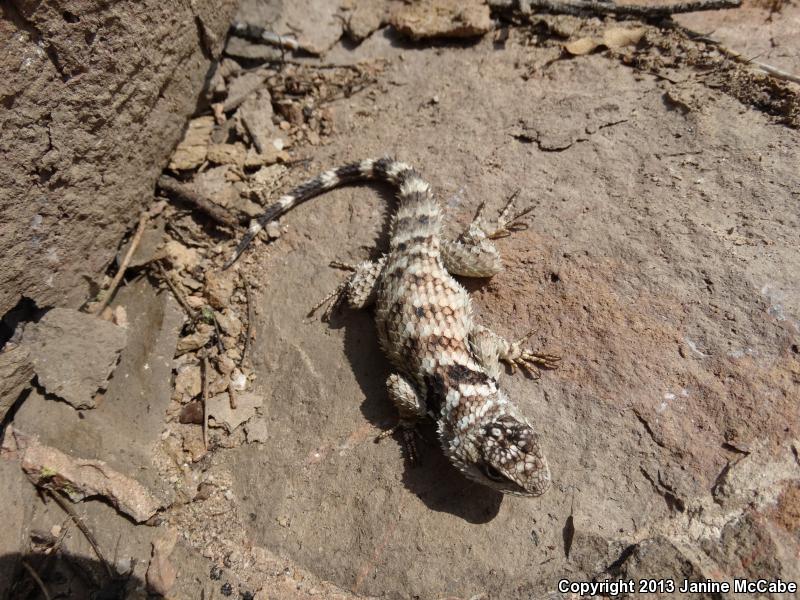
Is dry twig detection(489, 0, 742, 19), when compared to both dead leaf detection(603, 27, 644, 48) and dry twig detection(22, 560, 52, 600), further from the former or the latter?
dry twig detection(22, 560, 52, 600)

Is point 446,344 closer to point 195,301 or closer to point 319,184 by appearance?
point 319,184

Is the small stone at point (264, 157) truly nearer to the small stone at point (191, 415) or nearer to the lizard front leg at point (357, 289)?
the lizard front leg at point (357, 289)

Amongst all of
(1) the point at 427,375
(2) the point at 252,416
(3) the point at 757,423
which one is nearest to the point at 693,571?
(3) the point at 757,423

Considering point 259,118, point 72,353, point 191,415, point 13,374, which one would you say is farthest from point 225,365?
point 259,118

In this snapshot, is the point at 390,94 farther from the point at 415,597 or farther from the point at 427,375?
the point at 415,597

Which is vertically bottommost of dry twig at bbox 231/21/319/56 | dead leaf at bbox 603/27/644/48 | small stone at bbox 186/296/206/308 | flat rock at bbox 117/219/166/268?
small stone at bbox 186/296/206/308

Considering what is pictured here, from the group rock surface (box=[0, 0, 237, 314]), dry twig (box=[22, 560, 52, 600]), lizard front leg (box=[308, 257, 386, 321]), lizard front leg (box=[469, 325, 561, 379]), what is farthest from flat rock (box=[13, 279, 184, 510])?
lizard front leg (box=[469, 325, 561, 379])

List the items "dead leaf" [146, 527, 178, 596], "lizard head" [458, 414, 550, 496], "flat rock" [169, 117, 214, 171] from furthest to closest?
"flat rock" [169, 117, 214, 171]
"dead leaf" [146, 527, 178, 596]
"lizard head" [458, 414, 550, 496]
